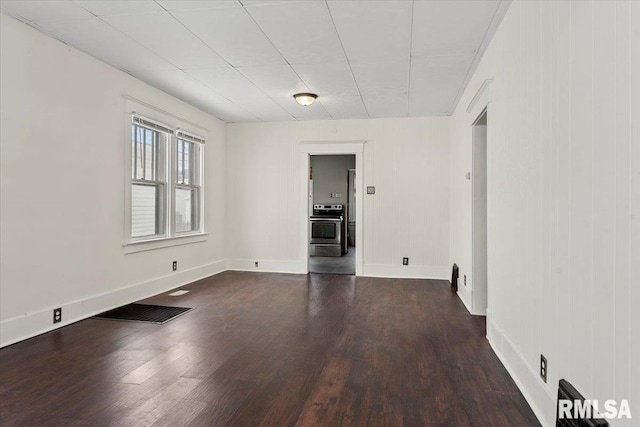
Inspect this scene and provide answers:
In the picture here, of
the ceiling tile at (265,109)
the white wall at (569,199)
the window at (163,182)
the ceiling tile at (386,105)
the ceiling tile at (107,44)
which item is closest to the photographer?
the white wall at (569,199)

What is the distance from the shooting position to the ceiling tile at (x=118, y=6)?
8.68ft

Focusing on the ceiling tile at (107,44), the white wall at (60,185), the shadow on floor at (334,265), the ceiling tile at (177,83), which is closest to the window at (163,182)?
the white wall at (60,185)

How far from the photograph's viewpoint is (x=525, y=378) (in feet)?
7.08

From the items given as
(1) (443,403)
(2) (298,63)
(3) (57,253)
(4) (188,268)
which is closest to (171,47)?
(2) (298,63)

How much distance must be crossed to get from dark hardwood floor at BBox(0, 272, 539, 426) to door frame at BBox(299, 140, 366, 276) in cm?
208

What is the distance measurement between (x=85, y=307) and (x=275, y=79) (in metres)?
3.07

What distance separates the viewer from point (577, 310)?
1.56 meters

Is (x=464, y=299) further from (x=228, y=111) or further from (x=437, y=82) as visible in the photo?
(x=228, y=111)

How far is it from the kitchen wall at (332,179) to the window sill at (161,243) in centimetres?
466

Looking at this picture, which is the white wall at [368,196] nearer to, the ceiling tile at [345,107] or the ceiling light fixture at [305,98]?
the ceiling tile at [345,107]

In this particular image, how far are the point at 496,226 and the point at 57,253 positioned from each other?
12.3 ft

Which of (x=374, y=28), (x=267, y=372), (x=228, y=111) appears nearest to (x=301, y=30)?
(x=374, y=28)

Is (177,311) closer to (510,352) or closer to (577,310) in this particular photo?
(510,352)

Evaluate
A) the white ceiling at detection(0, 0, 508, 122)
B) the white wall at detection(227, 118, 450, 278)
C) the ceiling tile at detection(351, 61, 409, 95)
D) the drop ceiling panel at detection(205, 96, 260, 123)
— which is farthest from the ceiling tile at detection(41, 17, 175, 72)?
the white wall at detection(227, 118, 450, 278)
